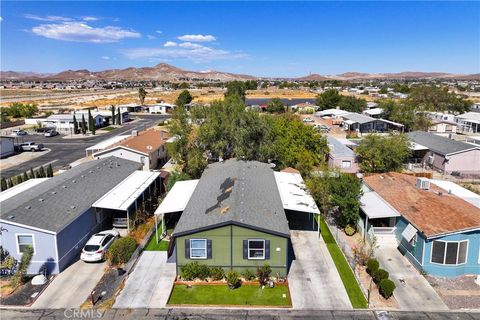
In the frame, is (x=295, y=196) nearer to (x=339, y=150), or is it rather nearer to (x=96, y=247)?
(x=96, y=247)

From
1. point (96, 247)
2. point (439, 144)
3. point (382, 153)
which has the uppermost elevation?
point (382, 153)

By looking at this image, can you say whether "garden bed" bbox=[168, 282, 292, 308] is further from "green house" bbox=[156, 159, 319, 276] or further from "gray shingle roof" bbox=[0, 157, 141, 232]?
"gray shingle roof" bbox=[0, 157, 141, 232]

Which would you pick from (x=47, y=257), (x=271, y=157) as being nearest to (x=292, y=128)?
(x=271, y=157)

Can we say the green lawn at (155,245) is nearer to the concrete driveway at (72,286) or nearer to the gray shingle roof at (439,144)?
the concrete driveway at (72,286)

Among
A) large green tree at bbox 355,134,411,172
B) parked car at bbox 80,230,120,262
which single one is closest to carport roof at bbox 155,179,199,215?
parked car at bbox 80,230,120,262

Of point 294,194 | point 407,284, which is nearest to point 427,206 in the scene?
point 407,284
